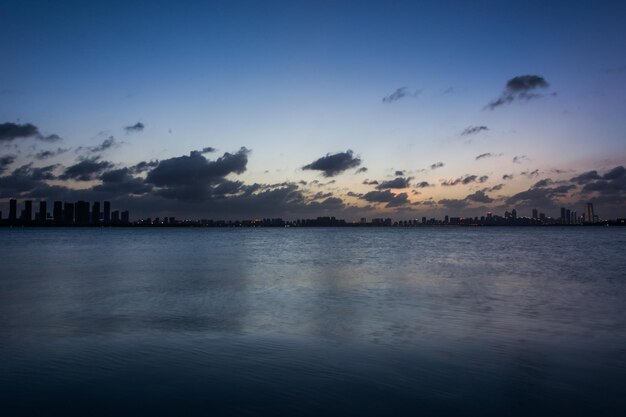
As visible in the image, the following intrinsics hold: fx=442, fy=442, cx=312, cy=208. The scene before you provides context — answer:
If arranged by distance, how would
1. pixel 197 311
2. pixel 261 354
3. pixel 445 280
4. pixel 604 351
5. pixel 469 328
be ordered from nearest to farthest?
pixel 261 354 → pixel 604 351 → pixel 469 328 → pixel 197 311 → pixel 445 280

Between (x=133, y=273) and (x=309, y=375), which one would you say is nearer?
(x=309, y=375)

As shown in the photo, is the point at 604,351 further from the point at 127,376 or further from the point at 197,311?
the point at 197,311

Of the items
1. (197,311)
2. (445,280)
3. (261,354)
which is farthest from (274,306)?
(445,280)

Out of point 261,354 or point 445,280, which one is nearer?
point 261,354

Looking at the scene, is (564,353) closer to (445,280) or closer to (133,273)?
(445,280)

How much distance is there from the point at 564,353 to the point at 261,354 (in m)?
6.84

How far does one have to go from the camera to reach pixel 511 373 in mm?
8391

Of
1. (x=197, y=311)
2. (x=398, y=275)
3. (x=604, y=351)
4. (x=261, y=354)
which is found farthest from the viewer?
(x=398, y=275)

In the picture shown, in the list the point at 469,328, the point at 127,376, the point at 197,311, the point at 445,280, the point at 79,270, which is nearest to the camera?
the point at 127,376

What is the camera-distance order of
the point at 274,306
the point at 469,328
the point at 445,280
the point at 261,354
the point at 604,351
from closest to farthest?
the point at 261,354
the point at 604,351
the point at 469,328
the point at 274,306
the point at 445,280

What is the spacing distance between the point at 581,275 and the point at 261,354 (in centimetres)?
2699

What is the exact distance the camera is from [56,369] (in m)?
8.49

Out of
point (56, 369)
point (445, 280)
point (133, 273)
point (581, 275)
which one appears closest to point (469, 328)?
point (56, 369)

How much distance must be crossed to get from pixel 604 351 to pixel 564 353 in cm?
110
